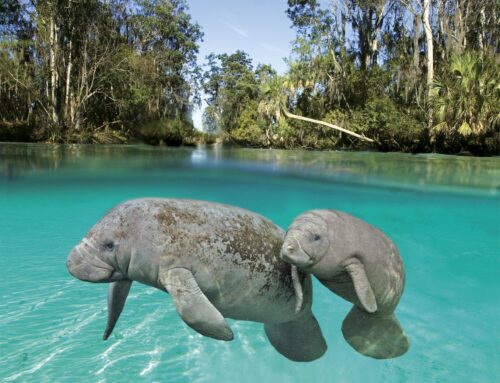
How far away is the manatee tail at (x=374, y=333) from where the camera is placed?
3342 millimetres

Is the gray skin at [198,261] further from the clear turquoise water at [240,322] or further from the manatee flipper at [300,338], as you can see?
the clear turquoise water at [240,322]

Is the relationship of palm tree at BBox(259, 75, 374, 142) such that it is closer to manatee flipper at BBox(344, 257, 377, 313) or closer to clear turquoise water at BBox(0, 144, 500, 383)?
clear turquoise water at BBox(0, 144, 500, 383)

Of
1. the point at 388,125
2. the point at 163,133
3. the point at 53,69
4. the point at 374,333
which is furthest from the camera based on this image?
the point at 163,133

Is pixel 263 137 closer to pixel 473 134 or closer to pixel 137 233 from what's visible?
pixel 473 134

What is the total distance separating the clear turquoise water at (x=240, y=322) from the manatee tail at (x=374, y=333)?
1345 mm

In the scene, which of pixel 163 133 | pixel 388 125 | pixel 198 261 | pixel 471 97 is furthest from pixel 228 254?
pixel 163 133

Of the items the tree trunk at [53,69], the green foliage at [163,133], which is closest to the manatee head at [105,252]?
the tree trunk at [53,69]

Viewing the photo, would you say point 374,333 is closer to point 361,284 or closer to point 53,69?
point 361,284

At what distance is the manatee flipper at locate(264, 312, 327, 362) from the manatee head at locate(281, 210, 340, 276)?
58cm

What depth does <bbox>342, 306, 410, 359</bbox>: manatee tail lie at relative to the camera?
334 cm

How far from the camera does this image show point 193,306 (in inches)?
95.7

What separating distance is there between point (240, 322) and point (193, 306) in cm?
348

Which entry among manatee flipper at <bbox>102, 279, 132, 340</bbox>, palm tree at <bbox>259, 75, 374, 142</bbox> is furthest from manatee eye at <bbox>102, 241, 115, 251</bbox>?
palm tree at <bbox>259, 75, 374, 142</bbox>

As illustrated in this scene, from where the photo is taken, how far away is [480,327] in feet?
20.7
